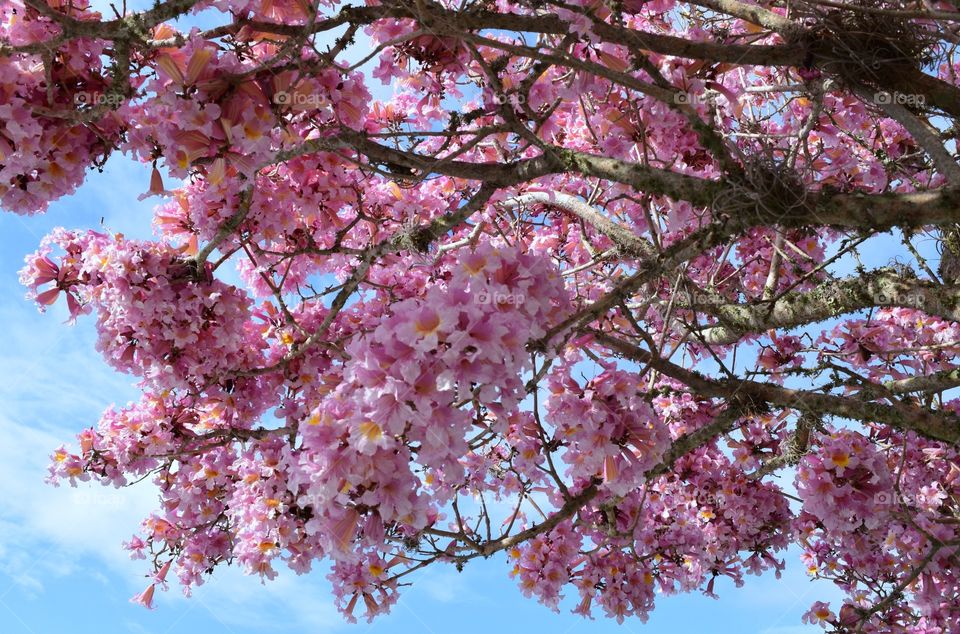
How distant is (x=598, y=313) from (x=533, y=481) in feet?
Answer: 5.09

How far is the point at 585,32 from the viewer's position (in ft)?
8.75

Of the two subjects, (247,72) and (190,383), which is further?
(190,383)

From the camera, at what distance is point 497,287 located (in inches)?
87.5

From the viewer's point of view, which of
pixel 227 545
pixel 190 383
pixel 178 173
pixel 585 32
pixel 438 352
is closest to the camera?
pixel 438 352

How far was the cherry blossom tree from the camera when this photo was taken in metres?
2.35

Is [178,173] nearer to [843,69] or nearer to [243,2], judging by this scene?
[243,2]

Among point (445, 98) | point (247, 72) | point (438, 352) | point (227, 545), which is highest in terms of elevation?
point (445, 98)

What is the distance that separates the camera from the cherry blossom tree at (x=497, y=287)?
235cm

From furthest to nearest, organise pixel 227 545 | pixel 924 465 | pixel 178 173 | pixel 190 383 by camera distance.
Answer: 1. pixel 924 465
2. pixel 227 545
3. pixel 190 383
4. pixel 178 173

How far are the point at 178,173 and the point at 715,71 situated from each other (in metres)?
2.20

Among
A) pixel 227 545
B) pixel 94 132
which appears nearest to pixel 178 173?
pixel 94 132

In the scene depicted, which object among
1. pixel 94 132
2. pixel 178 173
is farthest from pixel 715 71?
pixel 94 132

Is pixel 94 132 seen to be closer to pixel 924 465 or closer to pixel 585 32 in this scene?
pixel 585 32

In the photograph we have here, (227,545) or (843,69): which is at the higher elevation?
(843,69)
